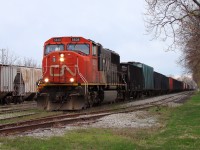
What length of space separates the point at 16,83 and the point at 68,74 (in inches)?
510

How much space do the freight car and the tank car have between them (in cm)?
958

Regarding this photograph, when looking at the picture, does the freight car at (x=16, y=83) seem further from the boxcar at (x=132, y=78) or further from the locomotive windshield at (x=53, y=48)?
the locomotive windshield at (x=53, y=48)

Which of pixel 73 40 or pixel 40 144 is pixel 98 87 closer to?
pixel 73 40

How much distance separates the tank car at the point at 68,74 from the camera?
62.1 ft

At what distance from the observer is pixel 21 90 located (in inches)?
1246

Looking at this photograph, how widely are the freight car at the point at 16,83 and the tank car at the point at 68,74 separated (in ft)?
31.4

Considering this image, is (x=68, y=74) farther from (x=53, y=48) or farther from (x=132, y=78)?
(x=132, y=78)

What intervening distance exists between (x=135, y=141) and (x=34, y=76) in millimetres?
26451

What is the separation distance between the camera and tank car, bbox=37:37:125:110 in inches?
746

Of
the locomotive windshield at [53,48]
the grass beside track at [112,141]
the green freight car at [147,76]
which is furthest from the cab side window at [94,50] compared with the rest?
the green freight car at [147,76]

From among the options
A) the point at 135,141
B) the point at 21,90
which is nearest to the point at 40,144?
the point at 135,141

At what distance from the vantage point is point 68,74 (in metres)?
19.2

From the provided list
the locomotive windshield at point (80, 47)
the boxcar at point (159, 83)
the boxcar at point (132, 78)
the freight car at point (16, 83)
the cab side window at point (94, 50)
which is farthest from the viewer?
the boxcar at point (159, 83)

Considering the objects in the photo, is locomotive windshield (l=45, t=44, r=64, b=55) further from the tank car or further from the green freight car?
the green freight car
